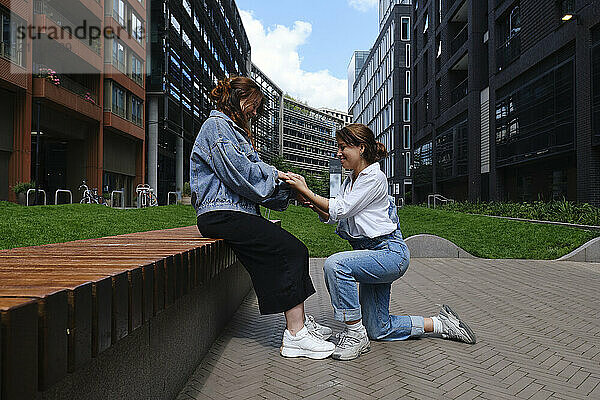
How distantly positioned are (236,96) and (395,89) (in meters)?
65.8

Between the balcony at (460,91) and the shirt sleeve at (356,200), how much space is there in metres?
33.2

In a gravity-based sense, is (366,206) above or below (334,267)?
above

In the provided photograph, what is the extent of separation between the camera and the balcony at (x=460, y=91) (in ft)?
116

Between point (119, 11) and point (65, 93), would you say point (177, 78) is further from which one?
point (65, 93)

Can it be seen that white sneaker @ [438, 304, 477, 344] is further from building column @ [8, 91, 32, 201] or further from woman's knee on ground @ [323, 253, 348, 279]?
building column @ [8, 91, 32, 201]

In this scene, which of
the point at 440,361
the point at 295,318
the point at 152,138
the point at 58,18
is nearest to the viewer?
the point at 295,318

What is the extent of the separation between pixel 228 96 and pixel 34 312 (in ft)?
9.25

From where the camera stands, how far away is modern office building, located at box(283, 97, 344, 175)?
13750 centimetres

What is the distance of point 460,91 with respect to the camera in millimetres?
37031

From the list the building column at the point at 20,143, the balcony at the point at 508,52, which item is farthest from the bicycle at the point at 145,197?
the balcony at the point at 508,52

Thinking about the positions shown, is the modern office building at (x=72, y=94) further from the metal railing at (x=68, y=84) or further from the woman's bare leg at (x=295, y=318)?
the woman's bare leg at (x=295, y=318)

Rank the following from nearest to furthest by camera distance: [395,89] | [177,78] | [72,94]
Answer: [72,94] < [177,78] < [395,89]

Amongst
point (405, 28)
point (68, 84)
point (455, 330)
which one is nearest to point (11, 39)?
point (68, 84)

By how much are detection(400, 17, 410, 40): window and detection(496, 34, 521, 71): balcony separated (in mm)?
38447
